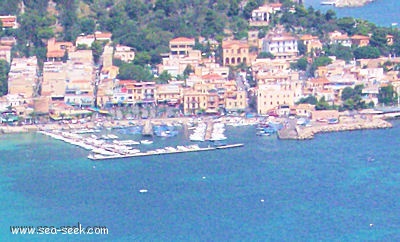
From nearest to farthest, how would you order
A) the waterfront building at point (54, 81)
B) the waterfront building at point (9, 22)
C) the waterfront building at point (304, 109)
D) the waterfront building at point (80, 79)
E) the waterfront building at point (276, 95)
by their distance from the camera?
the waterfront building at point (304, 109), the waterfront building at point (276, 95), the waterfront building at point (80, 79), the waterfront building at point (54, 81), the waterfront building at point (9, 22)

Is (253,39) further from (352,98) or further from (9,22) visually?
(9,22)

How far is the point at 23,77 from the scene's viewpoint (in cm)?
4838

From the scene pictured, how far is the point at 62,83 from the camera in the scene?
4797 cm

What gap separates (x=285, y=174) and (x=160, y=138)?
525cm

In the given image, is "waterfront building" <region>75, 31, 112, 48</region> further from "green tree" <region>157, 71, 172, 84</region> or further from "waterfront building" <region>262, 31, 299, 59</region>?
"waterfront building" <region>262, 31, 299, 59</region>

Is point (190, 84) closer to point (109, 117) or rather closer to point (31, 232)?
point (109, 117)

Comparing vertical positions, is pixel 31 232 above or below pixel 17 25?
below

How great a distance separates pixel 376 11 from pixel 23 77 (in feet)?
53.8

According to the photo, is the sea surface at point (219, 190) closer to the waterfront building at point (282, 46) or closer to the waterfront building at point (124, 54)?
the waterfront building at point (124, 54)

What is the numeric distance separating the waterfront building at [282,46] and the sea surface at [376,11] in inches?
238

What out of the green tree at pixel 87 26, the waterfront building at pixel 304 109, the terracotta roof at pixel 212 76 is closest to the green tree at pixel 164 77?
the terracotta roof at pixel 212 76

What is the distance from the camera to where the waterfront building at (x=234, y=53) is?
50.8 m

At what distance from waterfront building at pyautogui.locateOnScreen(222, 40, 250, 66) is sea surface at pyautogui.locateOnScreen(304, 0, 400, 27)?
713 cm

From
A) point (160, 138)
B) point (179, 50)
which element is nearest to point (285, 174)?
point (160, 138)
